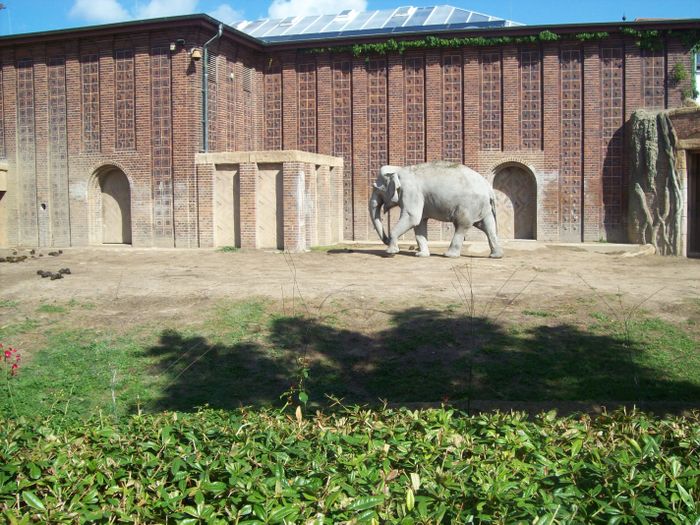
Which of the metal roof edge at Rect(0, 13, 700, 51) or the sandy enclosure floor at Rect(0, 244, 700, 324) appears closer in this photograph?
the sandy enclosure floor at Rect(0, 244, 700, 324)

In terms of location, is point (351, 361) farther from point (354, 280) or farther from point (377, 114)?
point (377, 114)

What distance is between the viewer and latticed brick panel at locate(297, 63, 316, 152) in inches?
958

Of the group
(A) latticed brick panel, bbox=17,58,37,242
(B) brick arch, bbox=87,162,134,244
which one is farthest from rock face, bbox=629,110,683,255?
(A) latticed brick panel, bbox=17,58,37,242

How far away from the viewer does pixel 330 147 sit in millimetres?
24094

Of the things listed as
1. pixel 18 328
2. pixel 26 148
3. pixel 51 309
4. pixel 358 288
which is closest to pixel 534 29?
pixel 358 288

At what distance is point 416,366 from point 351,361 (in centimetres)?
74

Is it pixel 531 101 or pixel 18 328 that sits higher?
pixel 531 101

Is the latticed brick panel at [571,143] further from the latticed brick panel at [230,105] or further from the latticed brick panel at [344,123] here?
the latticed brick panel at [230,105]

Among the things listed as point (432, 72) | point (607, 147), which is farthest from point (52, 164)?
point (607, 147)

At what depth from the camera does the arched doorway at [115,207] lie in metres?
23.2

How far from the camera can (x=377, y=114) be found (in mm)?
23766

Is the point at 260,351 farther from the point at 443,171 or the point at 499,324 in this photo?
the point at 443,171

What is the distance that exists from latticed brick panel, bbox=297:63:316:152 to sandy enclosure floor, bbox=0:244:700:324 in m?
7.64

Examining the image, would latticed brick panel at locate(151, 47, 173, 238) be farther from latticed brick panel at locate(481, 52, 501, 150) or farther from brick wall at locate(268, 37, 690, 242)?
latticed brick panel at locate(481, 52, 501, 150)
